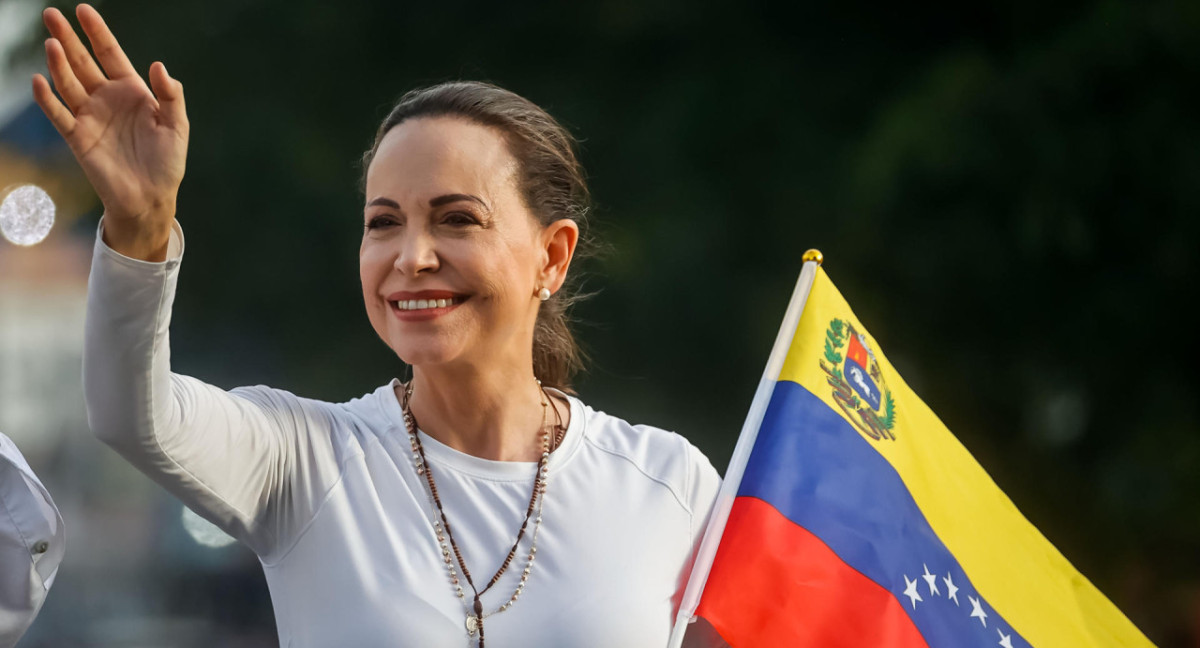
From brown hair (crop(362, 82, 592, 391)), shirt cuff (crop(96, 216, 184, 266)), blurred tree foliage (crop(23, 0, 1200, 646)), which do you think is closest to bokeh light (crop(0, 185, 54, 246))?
blurred tree foliage (crop(23, 0, 1200, 646))

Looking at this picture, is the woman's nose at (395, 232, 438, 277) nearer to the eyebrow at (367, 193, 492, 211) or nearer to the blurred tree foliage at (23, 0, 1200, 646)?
the eyebrow at (367, 193, 492, 211)

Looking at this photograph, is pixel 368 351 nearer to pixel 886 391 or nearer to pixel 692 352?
pixel 692 352

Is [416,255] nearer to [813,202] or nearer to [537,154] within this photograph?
[537,154]

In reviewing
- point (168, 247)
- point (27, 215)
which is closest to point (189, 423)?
point (168, 247)

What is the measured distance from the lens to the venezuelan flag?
1.89m

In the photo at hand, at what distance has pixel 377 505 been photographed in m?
1.79

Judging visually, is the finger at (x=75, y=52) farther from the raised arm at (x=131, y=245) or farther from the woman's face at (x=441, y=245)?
the woman's face at (x=441, y=245)

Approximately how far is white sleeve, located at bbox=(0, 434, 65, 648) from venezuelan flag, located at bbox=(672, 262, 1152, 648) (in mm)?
815

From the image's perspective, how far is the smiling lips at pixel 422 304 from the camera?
182cm

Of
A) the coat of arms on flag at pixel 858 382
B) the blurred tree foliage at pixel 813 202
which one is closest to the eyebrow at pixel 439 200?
the coat of arms on flag at pixel 858 382

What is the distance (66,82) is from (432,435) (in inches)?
28.6

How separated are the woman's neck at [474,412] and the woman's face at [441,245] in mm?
43

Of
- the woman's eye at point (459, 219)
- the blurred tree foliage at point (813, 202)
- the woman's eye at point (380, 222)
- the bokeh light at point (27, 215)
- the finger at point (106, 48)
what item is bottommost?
the finger at point (106, 48)

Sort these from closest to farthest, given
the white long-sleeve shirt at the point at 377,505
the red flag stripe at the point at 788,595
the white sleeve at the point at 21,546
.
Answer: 1. the white long-sleeve shirt at the point at 377,505
2. the white sleeve at the point at 21,546
3. the red flag stripe at the point at 788,595
